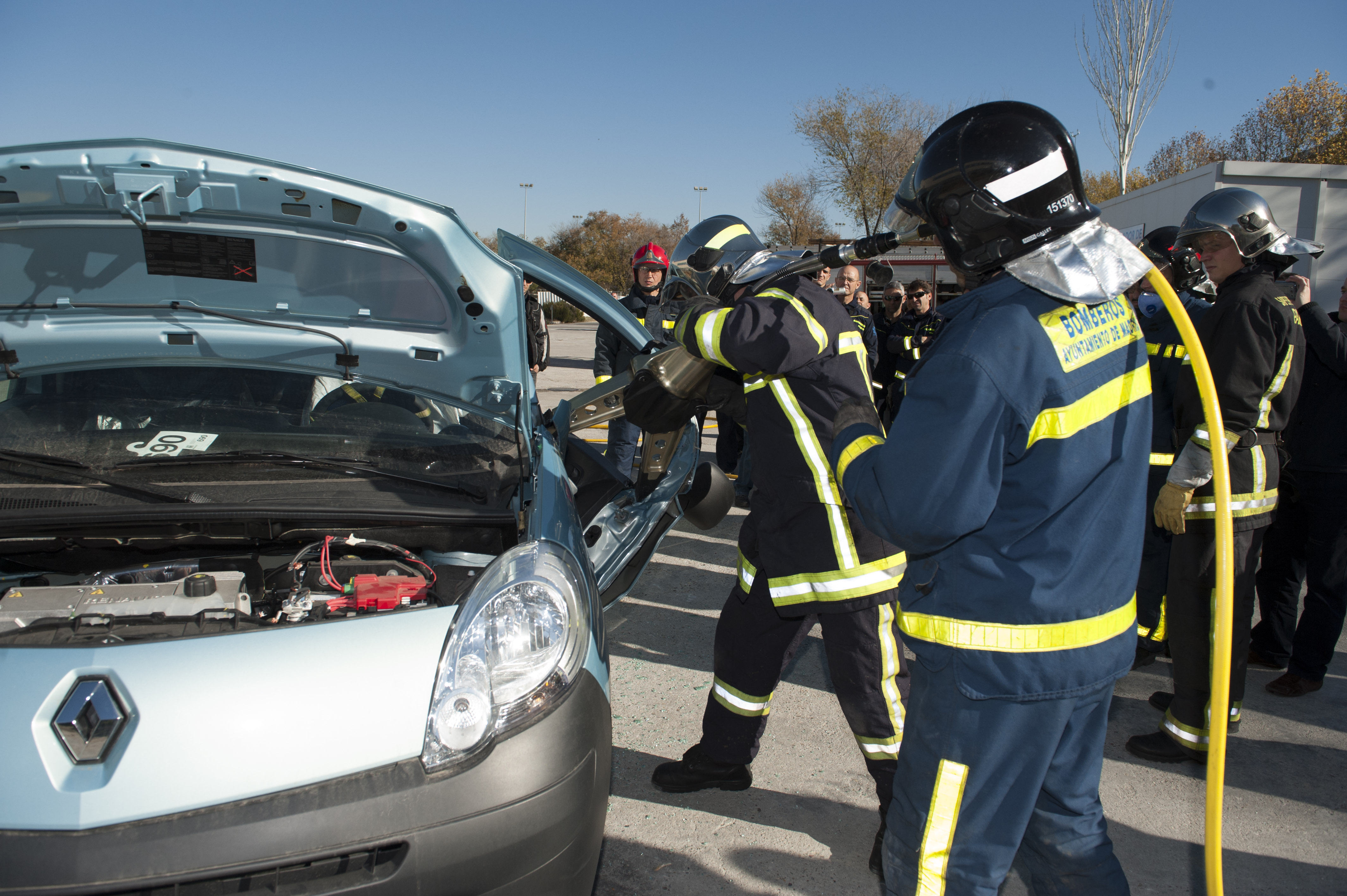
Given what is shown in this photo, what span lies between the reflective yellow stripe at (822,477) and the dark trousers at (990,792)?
0.67 meters

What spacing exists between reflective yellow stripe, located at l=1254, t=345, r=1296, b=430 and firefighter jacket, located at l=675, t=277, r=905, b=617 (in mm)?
1625

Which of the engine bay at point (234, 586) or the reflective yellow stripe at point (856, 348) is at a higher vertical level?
the reflective yellow stripe at point (856, 348)

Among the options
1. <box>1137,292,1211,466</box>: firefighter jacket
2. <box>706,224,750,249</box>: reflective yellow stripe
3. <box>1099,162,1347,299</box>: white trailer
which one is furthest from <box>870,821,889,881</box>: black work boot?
<box>1099,162,1347,299</box>: white trailer

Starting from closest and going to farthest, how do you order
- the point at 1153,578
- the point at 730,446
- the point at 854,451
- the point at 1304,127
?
the point at 854,451
the point at 1153,578
the point at 730,446
the point at 1304,127

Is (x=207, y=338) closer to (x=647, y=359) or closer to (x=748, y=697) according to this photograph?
(x=647, y=359)

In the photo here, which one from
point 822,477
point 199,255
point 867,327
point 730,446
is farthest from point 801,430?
point 730,446

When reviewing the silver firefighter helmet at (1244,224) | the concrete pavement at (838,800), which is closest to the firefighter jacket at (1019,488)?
the concrete pavement at (838,800)

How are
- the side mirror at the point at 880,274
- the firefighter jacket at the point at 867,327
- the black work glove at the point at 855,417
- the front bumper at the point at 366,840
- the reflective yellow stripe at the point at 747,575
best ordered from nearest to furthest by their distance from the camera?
the front bumper at the point at 366,840
the black work glove at the point at 855,417
the reflective yellow stripe at the point at 747,575
the side mirror at the point at 880,274
the firefighter jacket at the point at 867,327

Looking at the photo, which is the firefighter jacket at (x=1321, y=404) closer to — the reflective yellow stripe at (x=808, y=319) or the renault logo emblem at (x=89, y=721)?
the reflective yellow stripe at (x=808, y=319)

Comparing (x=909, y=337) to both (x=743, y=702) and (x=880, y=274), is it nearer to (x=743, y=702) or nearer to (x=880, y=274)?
(x=880, y=274)

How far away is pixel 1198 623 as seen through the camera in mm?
2850

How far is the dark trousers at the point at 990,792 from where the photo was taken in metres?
1.47

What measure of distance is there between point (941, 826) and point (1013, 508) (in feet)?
2.00

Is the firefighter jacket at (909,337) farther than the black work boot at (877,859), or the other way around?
the firefighter jacket at (909,337)
